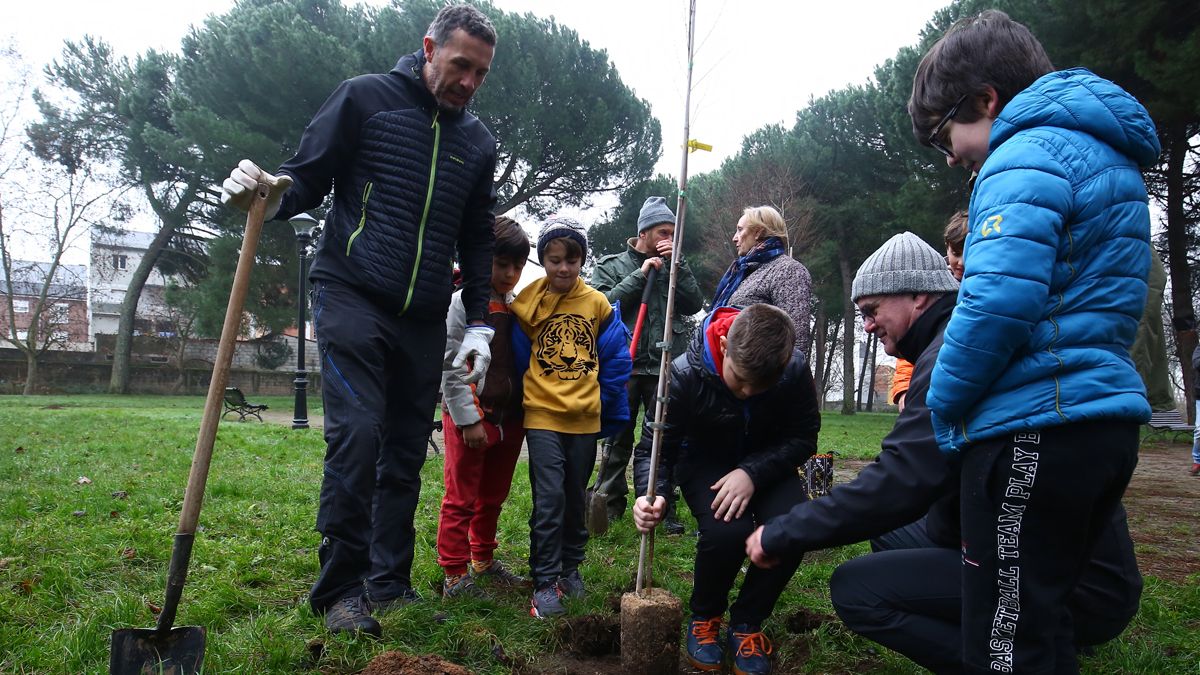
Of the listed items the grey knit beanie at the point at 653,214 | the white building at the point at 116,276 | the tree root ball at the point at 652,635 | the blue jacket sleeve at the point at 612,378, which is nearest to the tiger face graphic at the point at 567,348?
the blue jacket sleeve at the point at 612,378

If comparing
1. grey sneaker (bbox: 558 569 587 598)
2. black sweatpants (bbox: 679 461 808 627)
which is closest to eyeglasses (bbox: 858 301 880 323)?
black sweatpants (bbox: 679 461 808 627)

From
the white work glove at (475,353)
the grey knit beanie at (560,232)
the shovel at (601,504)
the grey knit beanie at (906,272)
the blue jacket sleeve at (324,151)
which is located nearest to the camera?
the grey knit beanie at (906,272)

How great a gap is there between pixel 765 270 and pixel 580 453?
1.57 metres

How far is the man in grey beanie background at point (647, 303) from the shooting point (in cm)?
479

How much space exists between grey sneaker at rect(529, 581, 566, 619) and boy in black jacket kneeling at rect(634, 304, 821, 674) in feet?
1.75

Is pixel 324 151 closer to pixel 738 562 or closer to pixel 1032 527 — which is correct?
pixel 738 562

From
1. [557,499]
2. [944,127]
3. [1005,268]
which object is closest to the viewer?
[1005,268]

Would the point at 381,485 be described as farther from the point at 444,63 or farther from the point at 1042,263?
the point at 1042,263

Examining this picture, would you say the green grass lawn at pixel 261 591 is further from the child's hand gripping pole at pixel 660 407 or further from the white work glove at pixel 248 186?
the white work glove at pixel 248 186

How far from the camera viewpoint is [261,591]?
10.6 ft

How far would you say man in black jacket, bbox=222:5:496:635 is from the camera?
268 centimetres

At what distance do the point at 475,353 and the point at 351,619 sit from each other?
42.6 inches

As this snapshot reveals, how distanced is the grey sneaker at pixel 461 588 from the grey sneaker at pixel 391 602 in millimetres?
202

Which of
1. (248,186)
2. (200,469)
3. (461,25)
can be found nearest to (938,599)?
(200,469)
